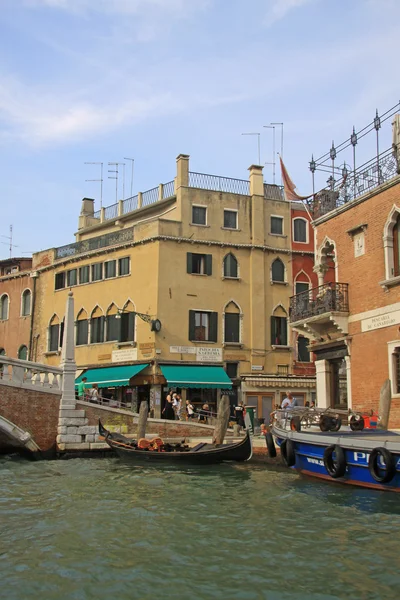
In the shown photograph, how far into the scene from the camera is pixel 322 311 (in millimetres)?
16688

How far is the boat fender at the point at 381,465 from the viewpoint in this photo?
10312mm

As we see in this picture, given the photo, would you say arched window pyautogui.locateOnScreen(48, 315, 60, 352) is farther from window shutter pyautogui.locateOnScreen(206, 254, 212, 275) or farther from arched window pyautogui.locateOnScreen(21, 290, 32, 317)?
window shutter pyautogui.locateOnScreen(206, 254, 212, 275)

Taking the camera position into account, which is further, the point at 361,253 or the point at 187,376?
the point at 187,376

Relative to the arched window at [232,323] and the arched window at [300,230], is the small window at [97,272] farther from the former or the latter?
the arched window at [300,230]

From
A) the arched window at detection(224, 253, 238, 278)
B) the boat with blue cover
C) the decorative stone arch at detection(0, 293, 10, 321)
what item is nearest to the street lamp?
the arched window at detection(224, 253, 238, 278)

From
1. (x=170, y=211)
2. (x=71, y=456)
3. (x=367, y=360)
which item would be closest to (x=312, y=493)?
(x=367, y=360)

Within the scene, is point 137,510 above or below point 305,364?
below

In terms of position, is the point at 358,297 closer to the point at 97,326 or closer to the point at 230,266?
the point at 230,266

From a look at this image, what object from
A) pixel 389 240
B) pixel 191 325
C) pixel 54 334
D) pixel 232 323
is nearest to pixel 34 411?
pixel 191 325

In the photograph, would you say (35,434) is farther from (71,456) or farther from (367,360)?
(367,360)

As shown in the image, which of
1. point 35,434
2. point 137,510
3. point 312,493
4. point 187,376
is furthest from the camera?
point 187,376

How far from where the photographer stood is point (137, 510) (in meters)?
9.73

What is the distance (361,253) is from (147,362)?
11.0 meters

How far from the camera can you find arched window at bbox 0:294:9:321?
104ft
